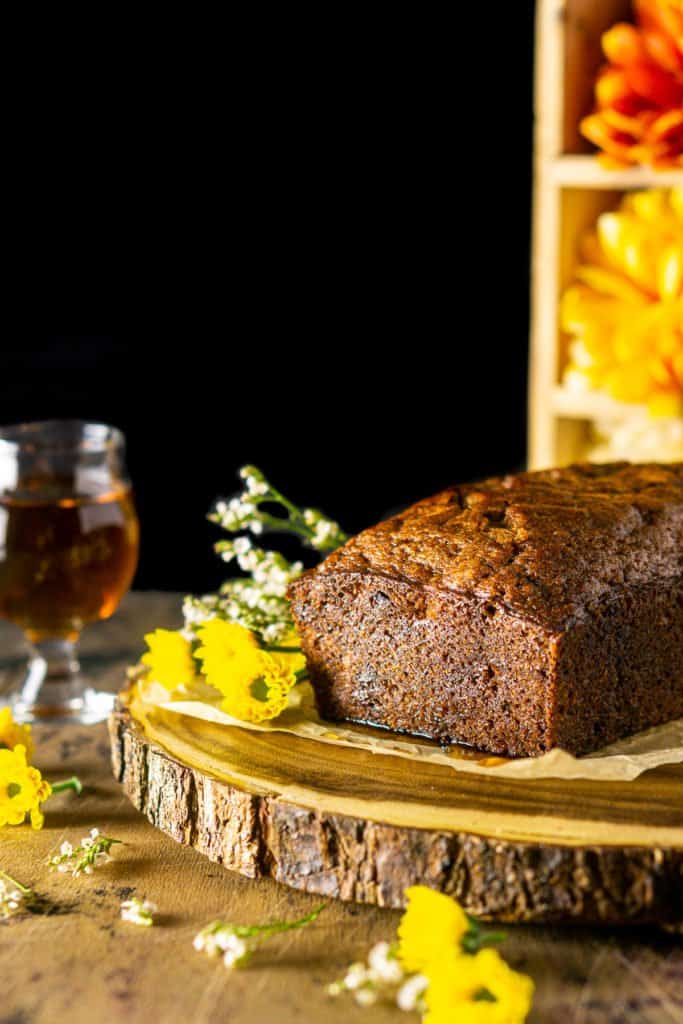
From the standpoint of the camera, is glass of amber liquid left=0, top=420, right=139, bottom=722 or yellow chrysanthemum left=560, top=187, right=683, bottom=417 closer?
glass of amber liquid left=0, top=420, right=139, bottom=722

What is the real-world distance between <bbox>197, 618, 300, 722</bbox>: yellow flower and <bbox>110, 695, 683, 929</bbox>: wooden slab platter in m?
0.06

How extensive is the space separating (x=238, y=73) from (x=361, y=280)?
62 centimetres

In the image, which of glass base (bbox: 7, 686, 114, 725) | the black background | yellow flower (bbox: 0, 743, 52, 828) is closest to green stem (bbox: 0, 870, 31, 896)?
yellow flower (bbox: 0, 743, 52, 828)

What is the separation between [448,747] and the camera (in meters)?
1.82

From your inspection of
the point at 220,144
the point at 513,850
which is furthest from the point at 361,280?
the point at 513,850

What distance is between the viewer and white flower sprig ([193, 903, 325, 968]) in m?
1.51

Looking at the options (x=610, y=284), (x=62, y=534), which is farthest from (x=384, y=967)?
(x=610, y=284)

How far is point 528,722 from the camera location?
5.81 ft

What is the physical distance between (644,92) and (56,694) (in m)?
1.61

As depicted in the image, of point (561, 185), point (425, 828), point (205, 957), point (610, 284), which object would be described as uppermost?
point (561, 185)

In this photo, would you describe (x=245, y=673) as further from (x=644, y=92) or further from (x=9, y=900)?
(x=644, y=92)

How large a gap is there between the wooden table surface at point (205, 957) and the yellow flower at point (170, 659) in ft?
0.81

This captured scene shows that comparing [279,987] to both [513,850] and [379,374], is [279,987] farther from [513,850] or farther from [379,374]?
[379,374]

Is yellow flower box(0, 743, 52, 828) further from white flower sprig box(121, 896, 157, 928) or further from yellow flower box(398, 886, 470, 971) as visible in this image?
yellow flower box(398, 886, 470, 971)
